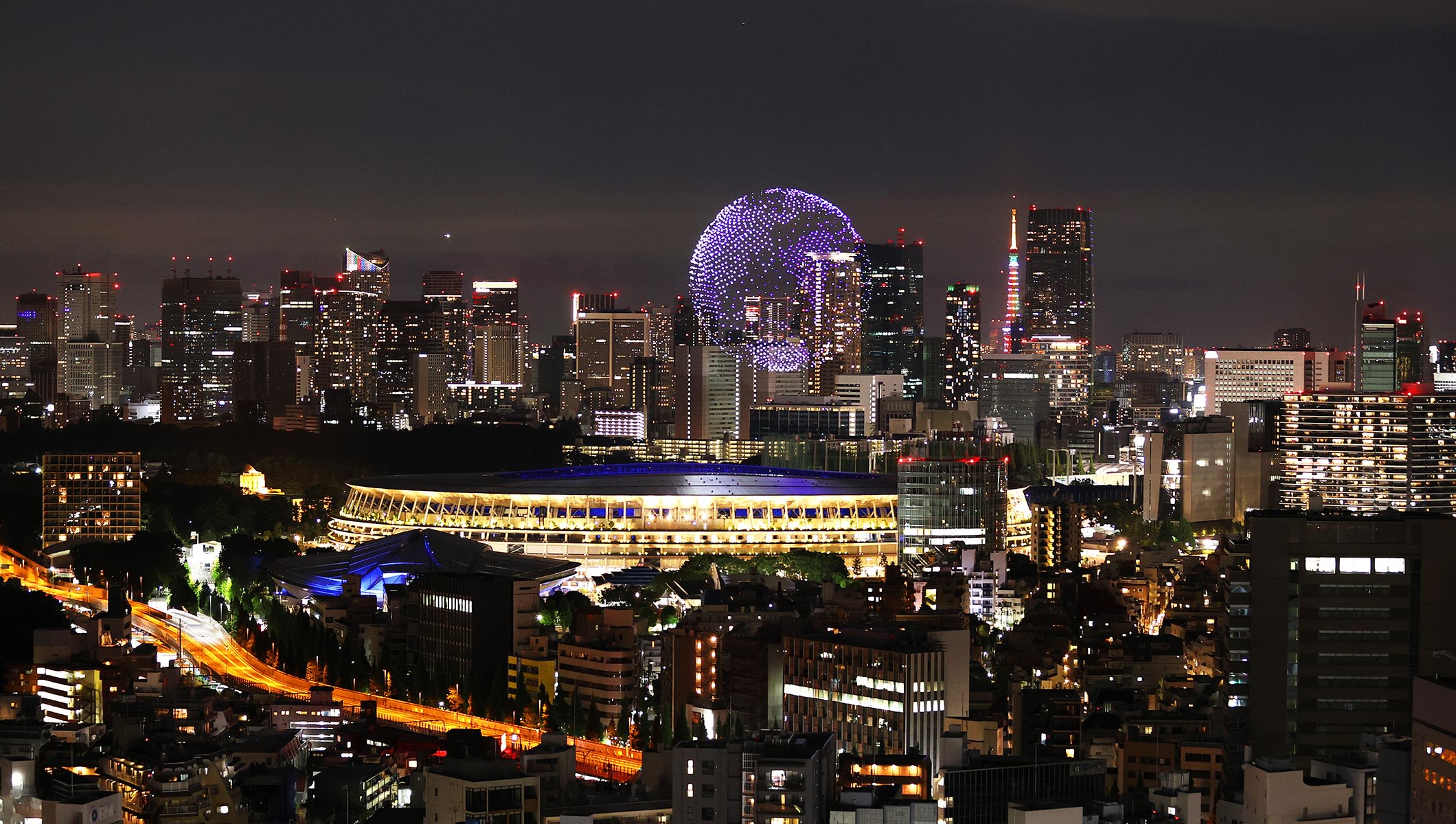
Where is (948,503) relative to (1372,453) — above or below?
below

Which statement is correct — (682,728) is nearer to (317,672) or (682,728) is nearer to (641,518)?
(317,672)

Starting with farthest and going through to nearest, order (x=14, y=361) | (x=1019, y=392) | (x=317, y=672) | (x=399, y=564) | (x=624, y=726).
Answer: (x=14, y=361) → (x=1019, y=392) → (x=399, y=564) → (x=317, y=672) → (x=624, y=726)

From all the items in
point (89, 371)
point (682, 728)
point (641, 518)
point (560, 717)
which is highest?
point (89, 371)

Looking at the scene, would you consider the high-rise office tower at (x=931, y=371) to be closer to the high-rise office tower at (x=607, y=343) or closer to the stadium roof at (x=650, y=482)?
the high-rise office tower at (x=607, y=343)

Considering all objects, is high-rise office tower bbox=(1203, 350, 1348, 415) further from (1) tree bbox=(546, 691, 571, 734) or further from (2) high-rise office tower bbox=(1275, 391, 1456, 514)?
(1) tree bbox=(546, 691, 571, 734)

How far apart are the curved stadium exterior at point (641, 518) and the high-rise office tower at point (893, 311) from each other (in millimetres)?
56060

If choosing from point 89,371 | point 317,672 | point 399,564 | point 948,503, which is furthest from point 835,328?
point 317,672

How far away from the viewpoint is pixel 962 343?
118062mm

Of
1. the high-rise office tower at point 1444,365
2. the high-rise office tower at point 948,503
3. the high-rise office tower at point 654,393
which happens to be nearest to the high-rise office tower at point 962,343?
the high-rise office tower at point 654,393

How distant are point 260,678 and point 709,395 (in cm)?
5997

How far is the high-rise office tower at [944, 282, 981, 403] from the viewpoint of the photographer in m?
115

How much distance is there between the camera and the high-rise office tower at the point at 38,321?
110 meters

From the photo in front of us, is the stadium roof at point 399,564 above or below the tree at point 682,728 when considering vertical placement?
above

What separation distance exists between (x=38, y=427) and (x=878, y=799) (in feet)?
214
